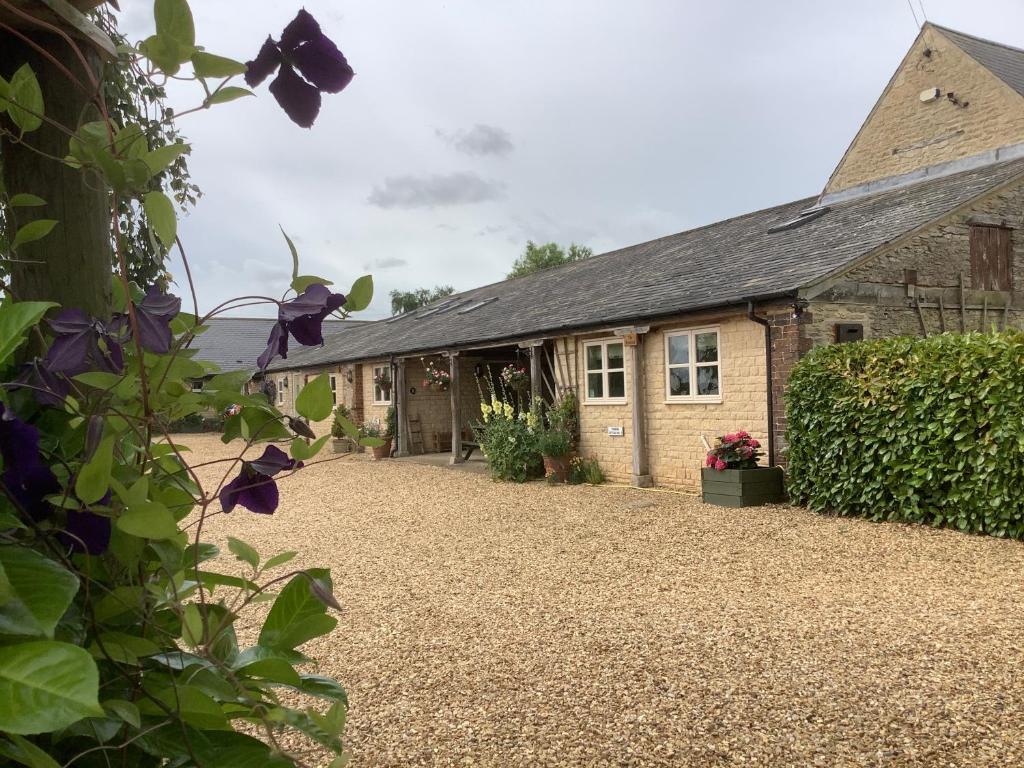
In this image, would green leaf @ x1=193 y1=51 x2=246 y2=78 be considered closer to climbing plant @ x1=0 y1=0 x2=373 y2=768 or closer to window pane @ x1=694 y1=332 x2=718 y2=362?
climbing plant @ x1=0 y1=0 x2=373 y2=768

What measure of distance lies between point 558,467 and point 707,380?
126 inches

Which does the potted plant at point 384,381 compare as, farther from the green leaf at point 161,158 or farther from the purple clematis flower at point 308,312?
the green leaf at point 161,158

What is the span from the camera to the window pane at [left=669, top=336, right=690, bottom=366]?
12.2 metres

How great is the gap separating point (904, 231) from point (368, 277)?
12544mm

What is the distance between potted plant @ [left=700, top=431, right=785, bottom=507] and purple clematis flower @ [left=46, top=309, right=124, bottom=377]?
10131mm

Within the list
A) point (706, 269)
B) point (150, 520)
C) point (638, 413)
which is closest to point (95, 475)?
point (150, 520)

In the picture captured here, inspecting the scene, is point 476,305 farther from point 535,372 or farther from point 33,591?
point 33,591

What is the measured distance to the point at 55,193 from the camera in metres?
1.11

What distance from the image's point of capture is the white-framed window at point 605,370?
13.5 metres

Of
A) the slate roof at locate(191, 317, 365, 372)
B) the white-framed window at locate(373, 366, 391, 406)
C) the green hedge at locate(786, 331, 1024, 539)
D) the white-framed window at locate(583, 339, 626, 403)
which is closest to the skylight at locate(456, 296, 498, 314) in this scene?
the white-framed window at locate(373, 366, 391, 406)

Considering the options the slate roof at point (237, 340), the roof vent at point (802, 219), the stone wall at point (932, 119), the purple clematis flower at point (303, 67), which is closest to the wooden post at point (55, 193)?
the purple clematis flower at point (303, 67)

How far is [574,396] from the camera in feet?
47.1

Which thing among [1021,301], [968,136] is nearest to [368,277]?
[1021,301]

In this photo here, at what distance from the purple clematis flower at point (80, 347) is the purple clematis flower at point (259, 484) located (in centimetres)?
19
